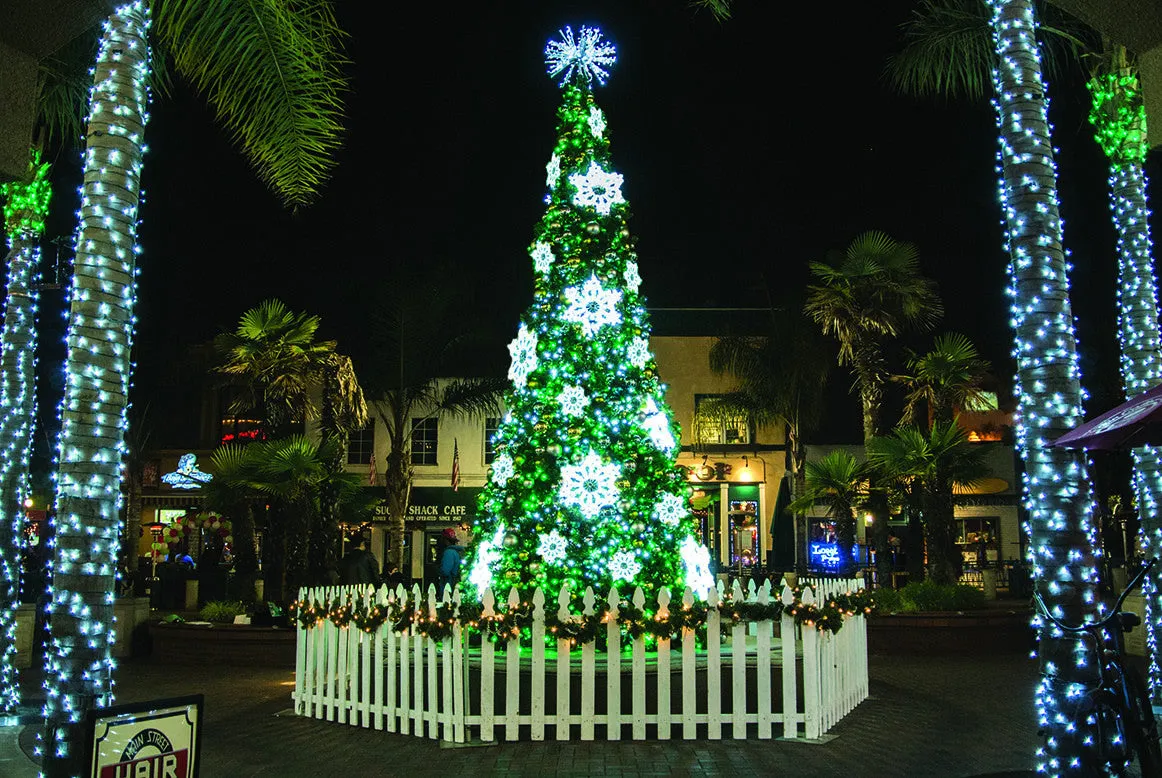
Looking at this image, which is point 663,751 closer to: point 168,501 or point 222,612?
point 222,612

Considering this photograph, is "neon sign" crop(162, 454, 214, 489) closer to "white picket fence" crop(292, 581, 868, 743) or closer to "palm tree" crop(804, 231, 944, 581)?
"palm tree" crop(804, 231, 944, 581)

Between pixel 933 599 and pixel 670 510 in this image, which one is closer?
pixel 670 510

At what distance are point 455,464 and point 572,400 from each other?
67.3 ft

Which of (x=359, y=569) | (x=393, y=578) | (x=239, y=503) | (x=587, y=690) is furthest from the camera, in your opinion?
(x=239, y=503)

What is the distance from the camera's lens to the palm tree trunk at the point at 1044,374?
6.06 meters

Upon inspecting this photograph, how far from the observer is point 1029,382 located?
6.40 metres

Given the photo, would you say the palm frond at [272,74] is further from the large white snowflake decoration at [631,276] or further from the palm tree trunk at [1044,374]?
the palm tree trunk at [1044,374]

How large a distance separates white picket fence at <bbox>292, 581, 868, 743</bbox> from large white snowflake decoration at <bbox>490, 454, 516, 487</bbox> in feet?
6.08

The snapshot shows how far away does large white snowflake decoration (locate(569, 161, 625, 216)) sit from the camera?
35.7ft

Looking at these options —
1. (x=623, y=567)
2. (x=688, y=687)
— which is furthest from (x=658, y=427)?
(x=688, y=687)

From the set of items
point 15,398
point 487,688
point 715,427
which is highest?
point 715,427

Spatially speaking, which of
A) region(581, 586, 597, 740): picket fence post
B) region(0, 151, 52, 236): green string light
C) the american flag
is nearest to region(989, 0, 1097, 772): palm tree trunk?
region(581, 586, 597, 740): picket fence post

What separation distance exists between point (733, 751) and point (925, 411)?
28605 mm

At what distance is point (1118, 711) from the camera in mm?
5789
